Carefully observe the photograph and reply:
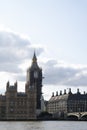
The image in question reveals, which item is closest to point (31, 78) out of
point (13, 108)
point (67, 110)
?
point (13, 108)

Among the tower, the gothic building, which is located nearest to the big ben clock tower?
the tower

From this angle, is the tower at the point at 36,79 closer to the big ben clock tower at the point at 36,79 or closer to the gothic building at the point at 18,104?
the big ben clock tower at the point at 36,79

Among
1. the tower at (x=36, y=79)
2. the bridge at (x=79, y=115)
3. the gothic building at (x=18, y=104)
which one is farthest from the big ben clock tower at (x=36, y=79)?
the bridge at (x=79, y=115)

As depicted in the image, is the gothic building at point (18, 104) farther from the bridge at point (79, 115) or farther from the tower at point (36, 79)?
the bridge at point (79, 115)

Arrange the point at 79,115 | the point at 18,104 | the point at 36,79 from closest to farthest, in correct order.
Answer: the point at 18,104 → the point at 79,115 → the point at 36,79

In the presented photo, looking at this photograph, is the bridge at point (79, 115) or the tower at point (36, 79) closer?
the bridge at point (79, 115)

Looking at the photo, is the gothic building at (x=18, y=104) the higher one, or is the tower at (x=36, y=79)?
the tower at (x=36, y=79)

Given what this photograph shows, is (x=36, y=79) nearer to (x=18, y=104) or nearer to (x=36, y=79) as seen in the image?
(x=36, y=79)

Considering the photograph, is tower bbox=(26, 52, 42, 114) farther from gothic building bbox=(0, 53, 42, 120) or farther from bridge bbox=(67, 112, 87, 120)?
bridge bbox=(67, 112, 87, 120)

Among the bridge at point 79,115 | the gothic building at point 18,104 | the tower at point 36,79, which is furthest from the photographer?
the tower at point 36,79

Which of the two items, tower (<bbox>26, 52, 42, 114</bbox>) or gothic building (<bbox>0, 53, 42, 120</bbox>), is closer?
gothic building (<bbox>0, 53, 42, 120</bbox>)

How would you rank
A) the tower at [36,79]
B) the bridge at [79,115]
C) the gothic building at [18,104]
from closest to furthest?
the gothic building at [18,104], the bridge at [79,115], the tower at [36,79]

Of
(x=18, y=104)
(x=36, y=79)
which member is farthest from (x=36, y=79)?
(x=18, y=104)

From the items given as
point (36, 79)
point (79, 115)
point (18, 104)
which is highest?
point (36, 79)
